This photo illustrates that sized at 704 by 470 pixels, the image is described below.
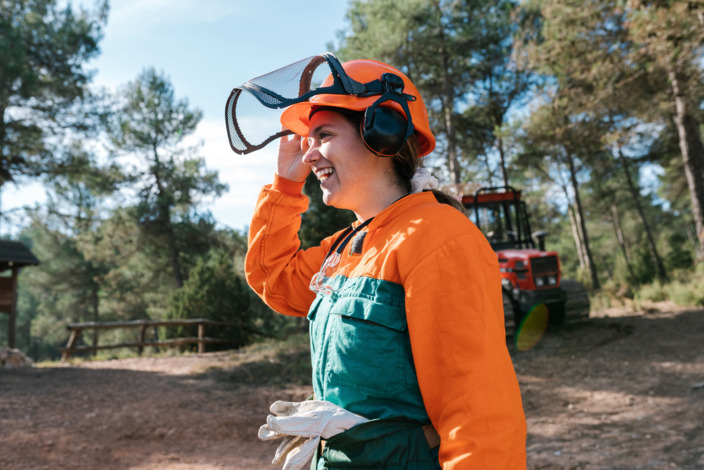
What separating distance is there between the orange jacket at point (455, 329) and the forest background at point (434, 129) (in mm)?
7800

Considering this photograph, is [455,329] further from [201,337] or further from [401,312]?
[201,337]

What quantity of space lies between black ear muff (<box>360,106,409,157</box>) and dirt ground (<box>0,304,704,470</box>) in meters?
4.01

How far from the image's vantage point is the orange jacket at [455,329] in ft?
3.53

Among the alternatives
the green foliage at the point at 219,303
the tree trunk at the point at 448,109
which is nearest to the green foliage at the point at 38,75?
the green foliage at the point at 219,303

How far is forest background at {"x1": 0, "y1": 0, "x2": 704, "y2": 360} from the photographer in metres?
9.88

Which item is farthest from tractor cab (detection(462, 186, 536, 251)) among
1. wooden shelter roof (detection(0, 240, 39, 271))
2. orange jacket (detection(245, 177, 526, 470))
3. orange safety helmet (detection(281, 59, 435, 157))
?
wooden shelter roof (detection(0, 240, 39, 271))

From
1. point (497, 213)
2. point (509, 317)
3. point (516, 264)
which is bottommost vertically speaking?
point (509, 317)

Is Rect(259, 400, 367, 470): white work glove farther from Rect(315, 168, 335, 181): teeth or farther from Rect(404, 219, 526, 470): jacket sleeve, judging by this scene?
Rect(315, 168, 335, 181): teeth

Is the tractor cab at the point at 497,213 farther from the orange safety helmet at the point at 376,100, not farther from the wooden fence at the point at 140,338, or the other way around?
the orange safety helmet at the point at 376,100

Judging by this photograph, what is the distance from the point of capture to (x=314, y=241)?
13789 millimetres

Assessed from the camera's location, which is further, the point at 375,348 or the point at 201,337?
the point at 201,337

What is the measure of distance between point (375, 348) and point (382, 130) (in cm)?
60

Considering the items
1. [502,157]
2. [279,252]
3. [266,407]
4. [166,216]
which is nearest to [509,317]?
[266,407]

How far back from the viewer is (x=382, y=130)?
1.40 m
